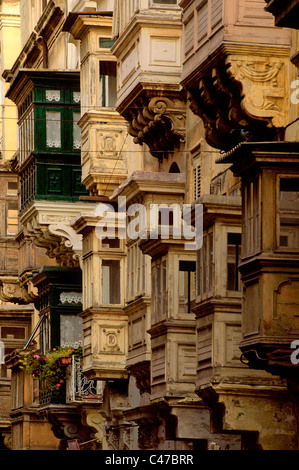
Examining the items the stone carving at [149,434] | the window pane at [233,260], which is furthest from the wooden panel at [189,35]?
the stone carving at [149,434]

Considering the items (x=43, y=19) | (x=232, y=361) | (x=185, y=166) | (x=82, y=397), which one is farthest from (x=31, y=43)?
(x=232, y=361)

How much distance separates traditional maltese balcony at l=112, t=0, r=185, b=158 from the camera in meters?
36.9

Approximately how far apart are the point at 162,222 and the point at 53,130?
1120cm

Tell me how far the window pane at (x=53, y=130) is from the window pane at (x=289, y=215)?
68.9ft

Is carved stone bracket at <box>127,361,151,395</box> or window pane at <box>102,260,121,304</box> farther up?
window pane at <box>102,260,121,304</box>

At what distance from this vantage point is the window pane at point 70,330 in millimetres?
49406

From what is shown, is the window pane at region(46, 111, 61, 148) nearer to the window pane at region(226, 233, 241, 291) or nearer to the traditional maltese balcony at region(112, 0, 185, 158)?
the traditional maltese balcony at region(112, 0, 185, 158)

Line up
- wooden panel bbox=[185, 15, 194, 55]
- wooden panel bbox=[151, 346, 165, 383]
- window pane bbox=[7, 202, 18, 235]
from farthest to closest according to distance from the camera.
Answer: window pane bbox=[7, 202, 18, 235] < wooden panel bbox=[151, 346, 165, 383] < wooden panel bbox=[185, 15, 194, 55]

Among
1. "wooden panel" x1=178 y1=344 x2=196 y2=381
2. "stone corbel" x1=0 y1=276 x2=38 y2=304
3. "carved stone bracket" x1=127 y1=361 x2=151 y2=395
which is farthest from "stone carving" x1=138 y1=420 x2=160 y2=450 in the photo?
"stone corbel" x1=0 y1=276 x2=38 y2=304

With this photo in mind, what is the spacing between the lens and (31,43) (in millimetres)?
56375

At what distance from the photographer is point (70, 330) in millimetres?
49562

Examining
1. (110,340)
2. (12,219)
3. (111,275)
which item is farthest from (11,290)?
(110,340)

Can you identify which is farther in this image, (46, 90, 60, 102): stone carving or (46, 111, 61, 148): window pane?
(46, 90, 60, 102): stone carving
